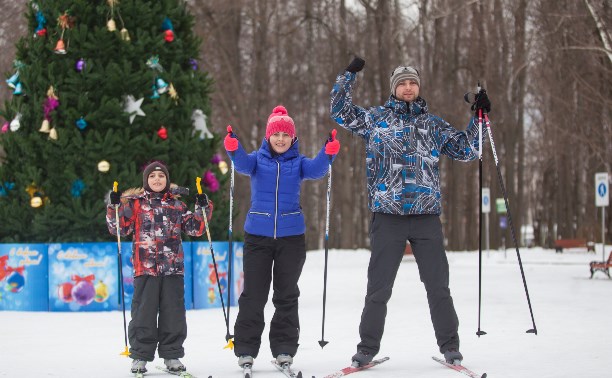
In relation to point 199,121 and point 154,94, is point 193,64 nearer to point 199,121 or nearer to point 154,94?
point 199,121

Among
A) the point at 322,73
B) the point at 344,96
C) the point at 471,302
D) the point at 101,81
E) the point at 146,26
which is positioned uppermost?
the point at 322,73

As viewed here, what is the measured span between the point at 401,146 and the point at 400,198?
0.37 m

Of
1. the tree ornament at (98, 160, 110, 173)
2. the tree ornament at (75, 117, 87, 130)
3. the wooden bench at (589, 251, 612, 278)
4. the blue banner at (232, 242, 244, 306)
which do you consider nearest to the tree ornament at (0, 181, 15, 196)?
the tree ornament at (75, 117, 87, 130)

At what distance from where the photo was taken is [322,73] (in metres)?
34.4

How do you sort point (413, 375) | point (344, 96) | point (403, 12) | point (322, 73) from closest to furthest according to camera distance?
point (413, 375) → point (344, 96) → point (403, 12) → point (322, 73)

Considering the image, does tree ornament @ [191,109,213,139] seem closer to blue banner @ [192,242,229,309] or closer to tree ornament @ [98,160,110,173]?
tree ornament @ [98,160,110,173]

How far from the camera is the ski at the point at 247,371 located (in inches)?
227

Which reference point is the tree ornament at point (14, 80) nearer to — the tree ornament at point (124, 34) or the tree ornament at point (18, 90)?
the tree ornament at point (18, 90)

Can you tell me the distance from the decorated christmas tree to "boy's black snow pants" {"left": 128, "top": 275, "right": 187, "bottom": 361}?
4.97 meters

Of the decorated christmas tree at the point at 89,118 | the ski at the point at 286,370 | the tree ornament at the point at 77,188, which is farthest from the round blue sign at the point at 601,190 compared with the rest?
the ski at the point at 286,370

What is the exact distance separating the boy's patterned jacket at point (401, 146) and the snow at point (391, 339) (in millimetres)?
1171

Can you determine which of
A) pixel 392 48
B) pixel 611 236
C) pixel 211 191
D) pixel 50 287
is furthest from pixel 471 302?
pixel 611 236

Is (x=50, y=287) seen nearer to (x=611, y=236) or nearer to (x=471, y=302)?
(x=471, y=302)

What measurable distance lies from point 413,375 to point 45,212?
265 inches
